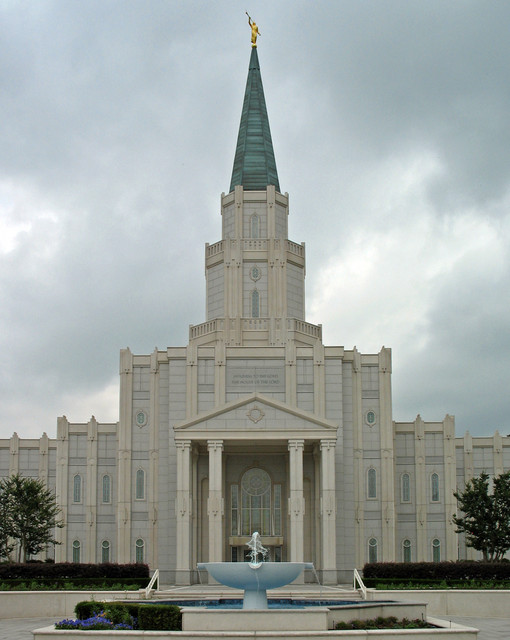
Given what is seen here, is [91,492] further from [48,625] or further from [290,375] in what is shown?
[48,625]

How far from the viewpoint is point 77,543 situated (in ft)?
179

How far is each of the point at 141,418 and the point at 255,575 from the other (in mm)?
28126

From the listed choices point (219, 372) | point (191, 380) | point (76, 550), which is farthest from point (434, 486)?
point (76, 550)

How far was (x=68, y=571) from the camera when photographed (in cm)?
4181

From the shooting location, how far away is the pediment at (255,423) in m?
47.8

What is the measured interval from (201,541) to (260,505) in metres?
3.63

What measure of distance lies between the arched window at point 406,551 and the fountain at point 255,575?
28.0m

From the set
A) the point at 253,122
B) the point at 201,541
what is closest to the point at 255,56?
the point at 253,122

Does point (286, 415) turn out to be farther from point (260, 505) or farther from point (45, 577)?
point (45, 577)

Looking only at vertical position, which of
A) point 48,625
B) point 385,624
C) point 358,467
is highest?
point 358,467

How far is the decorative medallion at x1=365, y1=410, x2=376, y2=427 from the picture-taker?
53.5 metres

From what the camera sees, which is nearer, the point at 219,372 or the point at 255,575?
the point at 255,575

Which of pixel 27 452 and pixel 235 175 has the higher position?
pixel 235 175

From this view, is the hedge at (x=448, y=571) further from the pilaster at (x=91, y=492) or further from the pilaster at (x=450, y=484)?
the pilaster at (x=91, y=492)
